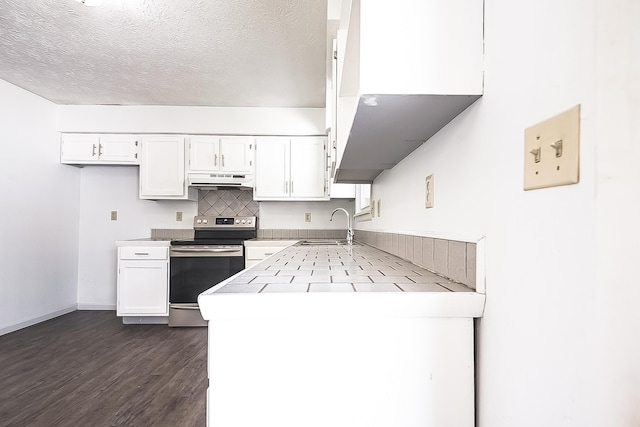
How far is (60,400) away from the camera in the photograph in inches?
80.7

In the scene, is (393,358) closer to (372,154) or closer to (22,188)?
(372,154)

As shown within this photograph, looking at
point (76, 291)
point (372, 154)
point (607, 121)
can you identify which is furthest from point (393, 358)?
point (76, 291)

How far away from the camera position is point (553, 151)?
0.49m

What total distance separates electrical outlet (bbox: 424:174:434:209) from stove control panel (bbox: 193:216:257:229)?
3196 mm

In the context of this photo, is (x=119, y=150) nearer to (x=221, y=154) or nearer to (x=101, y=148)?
(x=101, y=148)

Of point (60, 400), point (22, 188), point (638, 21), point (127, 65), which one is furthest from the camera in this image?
point (22, 188)

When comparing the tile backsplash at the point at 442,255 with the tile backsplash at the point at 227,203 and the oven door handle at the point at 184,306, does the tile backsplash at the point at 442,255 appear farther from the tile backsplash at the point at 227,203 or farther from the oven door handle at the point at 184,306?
the tile backsplash at the point at 227,203

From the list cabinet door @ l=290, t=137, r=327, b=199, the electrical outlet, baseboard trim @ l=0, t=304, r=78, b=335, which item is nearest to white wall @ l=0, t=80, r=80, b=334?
baseboard trim @ l=0, t=304, r=78, b=335

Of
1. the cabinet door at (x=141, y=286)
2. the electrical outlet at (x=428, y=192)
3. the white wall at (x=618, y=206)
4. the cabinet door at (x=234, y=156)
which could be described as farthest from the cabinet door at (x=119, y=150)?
the white wall at (x=618, y=206)

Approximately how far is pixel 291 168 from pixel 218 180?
82 cm

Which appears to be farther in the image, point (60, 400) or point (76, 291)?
point (76, 291)

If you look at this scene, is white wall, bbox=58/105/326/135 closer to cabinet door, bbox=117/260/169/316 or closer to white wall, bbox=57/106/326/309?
white wall, bbox=57/106/326/309

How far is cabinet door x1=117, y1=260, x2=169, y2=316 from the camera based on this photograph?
3596 millimetres

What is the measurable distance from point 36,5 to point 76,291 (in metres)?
3.38
